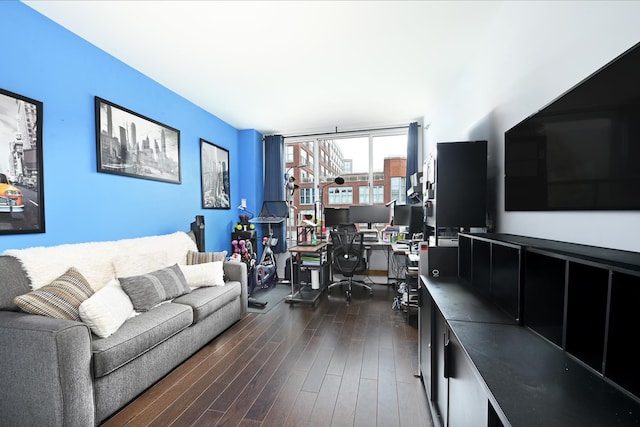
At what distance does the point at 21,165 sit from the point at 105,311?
1.24 meters

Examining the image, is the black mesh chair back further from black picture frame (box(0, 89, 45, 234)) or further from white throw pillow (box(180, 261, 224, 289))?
black picture frame (box(0, 89, 45, 234))

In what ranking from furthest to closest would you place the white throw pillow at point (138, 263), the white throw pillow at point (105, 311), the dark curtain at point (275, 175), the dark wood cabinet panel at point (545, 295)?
the dark curtain at point (275, 175) < the white throw pillow at point (138, 263) < the white throw pillow at point (105, 311) < the dark wood cabinet panel at point (545, 295)

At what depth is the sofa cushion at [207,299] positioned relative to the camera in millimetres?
2232

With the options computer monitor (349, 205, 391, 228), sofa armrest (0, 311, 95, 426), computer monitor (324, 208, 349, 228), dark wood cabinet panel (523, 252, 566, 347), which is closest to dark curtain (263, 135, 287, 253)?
computer monitor (324, 208, 349, 228)

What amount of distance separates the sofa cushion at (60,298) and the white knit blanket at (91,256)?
0.10m

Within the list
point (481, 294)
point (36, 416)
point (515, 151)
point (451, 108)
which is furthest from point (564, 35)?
point (36, 416)

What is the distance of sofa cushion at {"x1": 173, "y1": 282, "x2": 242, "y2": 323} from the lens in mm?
2232

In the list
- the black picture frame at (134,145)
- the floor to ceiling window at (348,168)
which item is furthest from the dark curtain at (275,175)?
the black picture frame at (134,145)

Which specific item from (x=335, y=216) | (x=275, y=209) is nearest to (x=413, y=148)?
(x=335, y=216)

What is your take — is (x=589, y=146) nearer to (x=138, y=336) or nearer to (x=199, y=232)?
(x=138, y=336)

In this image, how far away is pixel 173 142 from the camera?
3.13 meters

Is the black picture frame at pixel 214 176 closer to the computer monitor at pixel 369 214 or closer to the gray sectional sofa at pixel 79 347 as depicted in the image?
the gray sectional sofa at pixel 79 347

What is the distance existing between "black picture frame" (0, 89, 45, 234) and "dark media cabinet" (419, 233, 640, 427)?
9.29 feet

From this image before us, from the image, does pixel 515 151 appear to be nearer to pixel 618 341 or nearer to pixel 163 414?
pixel 618 341
